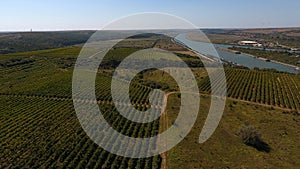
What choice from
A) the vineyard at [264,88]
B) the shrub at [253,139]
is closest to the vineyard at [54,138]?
the shrub at [253,139]

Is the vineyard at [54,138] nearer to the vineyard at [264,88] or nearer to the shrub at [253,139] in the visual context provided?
the shrub at [253,139]

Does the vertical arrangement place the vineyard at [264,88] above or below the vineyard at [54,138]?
above

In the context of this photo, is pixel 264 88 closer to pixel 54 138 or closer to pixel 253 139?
pixel 253 139

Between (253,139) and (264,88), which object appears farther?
(264,88)

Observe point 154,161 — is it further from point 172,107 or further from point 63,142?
point 172,107

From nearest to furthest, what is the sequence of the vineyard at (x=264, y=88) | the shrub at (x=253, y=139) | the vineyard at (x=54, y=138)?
the vineyard at (x=54, y=138) < the shrub at (x=253, y=139) < the vineyard at (x=264, y=88)

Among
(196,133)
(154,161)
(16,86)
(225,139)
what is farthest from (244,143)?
(16,86)

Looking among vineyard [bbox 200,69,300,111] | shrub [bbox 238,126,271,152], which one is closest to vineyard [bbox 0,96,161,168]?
shrub [bbox 238,126,271,152]

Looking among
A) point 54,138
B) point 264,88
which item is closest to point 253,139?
point 54,138
